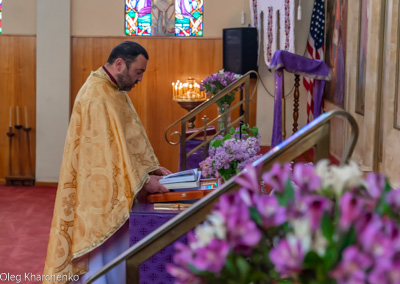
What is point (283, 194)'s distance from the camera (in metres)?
1.16

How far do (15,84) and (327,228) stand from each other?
994cm

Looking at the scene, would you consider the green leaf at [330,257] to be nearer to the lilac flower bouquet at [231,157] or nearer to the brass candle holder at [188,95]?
the lilac flower bouquet at [231,157]

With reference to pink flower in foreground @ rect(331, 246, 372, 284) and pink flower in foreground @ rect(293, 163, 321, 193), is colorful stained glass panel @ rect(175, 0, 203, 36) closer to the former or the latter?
pink flower in foreground @ rect(293, 163, 321, 193)

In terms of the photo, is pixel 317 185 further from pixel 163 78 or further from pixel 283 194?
pixel 163 78

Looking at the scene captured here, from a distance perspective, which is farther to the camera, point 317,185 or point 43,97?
point 43,97

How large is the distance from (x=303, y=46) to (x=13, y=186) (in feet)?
15.7

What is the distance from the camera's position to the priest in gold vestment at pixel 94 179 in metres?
3.97

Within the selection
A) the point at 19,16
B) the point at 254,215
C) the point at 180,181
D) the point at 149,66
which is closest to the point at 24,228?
the point at 149,66

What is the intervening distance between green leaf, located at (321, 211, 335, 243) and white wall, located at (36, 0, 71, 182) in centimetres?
951

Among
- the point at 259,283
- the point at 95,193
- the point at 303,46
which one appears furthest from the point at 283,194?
the point at 303,46

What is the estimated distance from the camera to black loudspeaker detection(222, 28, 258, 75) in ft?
31.1

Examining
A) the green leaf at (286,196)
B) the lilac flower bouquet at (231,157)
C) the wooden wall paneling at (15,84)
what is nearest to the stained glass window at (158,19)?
the wooden wall paneling at (15,84)

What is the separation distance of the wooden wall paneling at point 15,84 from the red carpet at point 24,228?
0.70m

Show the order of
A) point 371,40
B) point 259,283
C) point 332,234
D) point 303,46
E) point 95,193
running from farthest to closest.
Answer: point 303,46 → point 371,40 → point 95,193 → point 259,283 → point 332,234
